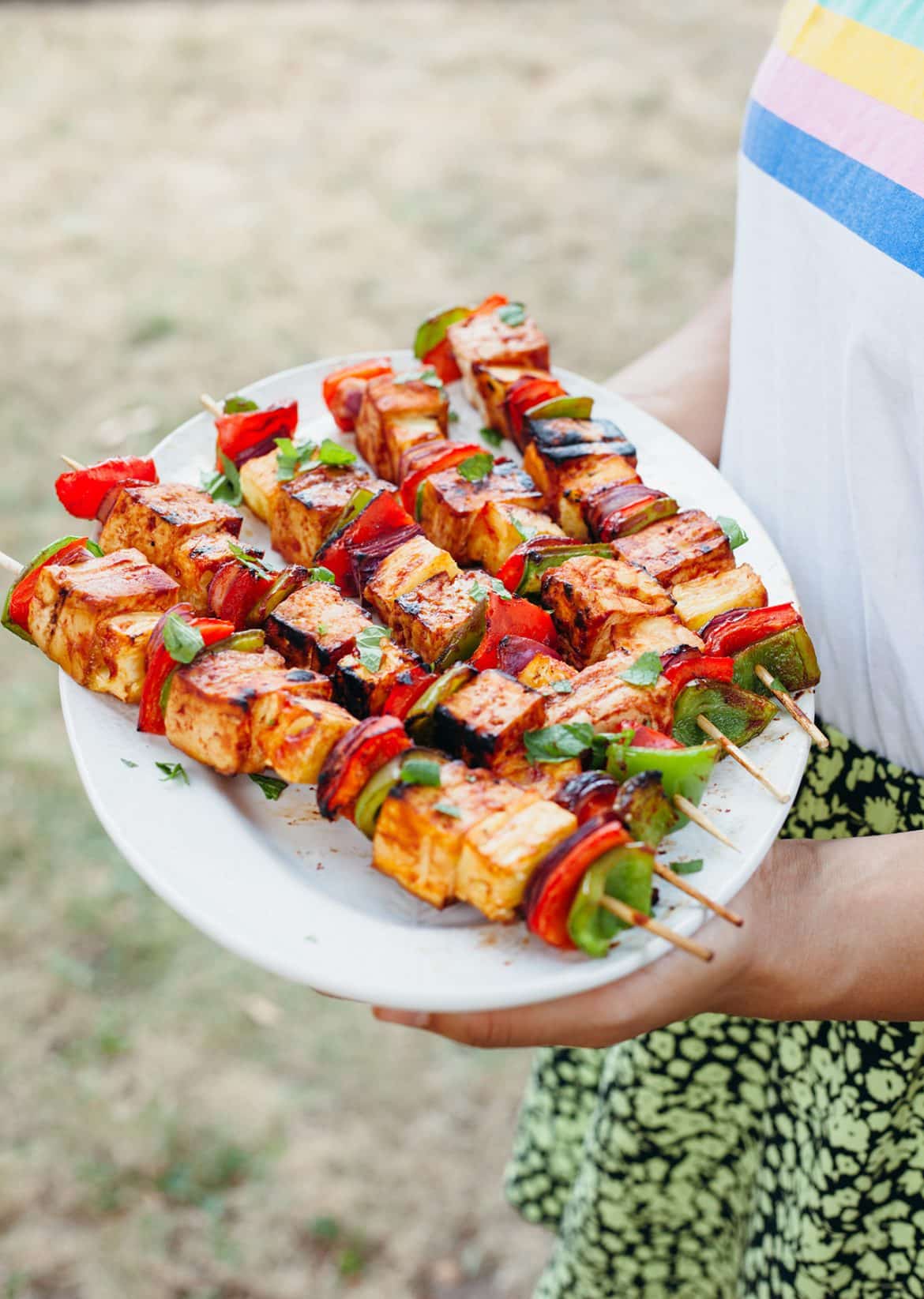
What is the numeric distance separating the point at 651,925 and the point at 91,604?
1.28 meters

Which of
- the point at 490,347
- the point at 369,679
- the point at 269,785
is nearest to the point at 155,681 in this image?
the point at 269,785

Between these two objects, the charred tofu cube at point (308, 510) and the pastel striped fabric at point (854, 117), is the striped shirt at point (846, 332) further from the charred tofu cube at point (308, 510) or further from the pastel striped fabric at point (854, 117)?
the charred tofu cube at point (308, 510)

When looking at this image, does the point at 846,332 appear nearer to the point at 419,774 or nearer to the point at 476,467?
the point at 476,467

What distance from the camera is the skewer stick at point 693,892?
72.6 inches

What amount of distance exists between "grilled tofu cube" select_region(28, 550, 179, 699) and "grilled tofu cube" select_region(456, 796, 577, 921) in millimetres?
794

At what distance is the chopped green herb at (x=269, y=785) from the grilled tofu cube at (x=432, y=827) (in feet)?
0.94

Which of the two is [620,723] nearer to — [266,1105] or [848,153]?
[848,153]

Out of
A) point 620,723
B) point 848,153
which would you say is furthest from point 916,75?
point 620,723

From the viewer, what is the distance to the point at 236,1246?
12.0 ft

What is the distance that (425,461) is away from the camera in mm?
2879

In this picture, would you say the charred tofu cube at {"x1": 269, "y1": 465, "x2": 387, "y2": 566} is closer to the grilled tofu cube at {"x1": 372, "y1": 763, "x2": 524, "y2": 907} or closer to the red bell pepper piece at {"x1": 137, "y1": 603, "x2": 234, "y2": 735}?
the red bell pepper piece at {"x1": 137, "y1": 603, "x2": 234, "y2": 735}

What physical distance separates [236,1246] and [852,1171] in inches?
82.8

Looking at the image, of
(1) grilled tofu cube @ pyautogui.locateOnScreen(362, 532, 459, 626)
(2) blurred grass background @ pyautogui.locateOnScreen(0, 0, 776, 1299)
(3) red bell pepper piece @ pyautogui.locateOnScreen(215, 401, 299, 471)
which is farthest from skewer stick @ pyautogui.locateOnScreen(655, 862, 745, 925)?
(2) blurred grass background @ pyautogui.locateOnScreen(0, 0, 776, 1299)

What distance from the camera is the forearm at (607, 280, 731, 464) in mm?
3145
